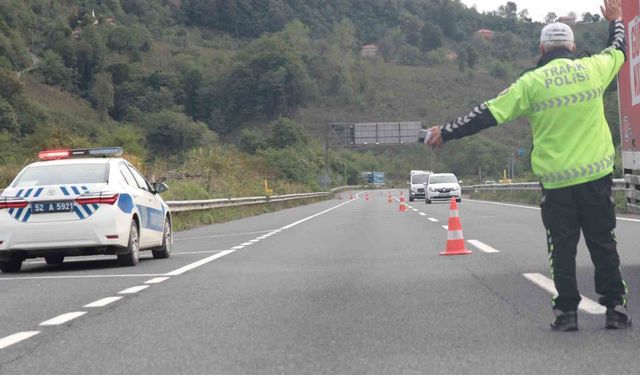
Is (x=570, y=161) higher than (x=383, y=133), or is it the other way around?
(x=383, y=133)

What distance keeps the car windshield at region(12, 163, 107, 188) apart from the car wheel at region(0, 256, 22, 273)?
0.93m

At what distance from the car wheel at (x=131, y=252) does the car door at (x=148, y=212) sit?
29cm

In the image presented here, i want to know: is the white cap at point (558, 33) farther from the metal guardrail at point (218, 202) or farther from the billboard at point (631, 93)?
the metal guardrail at point (218, 202)

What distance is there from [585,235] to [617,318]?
544mm

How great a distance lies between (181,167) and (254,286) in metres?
34.3

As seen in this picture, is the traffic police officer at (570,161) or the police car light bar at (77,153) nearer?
the traffic police officer at (570,161)

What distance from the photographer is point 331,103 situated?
169125 millimetres

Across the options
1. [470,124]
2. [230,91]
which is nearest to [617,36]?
[470,124]

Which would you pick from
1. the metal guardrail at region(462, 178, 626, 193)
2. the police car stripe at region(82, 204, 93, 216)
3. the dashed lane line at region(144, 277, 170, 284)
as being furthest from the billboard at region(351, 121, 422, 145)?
the dashed lane line at region(144, 277, 170, 284)

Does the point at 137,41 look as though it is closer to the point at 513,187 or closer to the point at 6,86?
the point at 6,86

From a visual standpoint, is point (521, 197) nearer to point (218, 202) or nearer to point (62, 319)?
point (218, 202)

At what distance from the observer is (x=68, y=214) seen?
12.5m

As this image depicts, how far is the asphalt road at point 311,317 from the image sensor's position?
18.6 feet

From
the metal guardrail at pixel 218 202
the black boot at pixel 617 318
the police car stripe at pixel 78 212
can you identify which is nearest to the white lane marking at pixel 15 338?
the black boot at pixel 617 318
